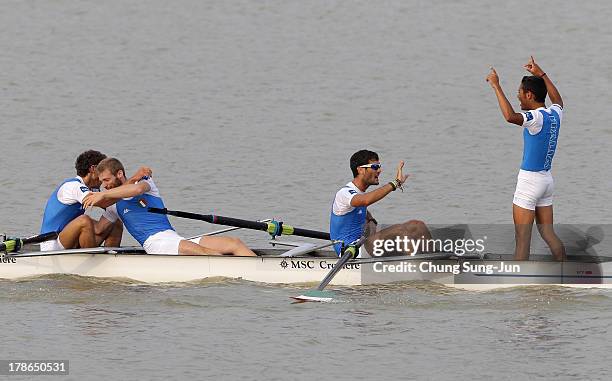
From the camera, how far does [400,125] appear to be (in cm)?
3431

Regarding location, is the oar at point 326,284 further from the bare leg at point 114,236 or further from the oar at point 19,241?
the oar at point 19,241

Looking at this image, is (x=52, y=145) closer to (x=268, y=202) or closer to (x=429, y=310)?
(x=268, y=202)

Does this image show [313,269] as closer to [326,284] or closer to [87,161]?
[326,284]

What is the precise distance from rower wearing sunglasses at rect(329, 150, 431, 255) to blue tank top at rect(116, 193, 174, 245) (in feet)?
Result: 7.82

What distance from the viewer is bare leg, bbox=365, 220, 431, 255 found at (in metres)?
19.4

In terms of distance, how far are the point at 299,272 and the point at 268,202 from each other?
7.71m

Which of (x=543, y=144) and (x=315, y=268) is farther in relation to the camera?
(x=315, y=268)

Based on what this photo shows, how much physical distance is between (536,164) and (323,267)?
10.1ft

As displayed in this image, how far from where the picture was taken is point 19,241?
20.3m

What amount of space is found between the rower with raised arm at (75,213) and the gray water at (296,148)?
1.89ft

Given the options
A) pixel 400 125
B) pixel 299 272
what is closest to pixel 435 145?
pixel 400 125

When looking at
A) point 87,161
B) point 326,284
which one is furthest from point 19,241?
point 326,284

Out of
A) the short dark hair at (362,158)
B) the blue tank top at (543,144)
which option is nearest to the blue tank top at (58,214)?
the short dark hair at (362,158)

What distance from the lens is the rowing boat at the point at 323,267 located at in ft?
62.3
